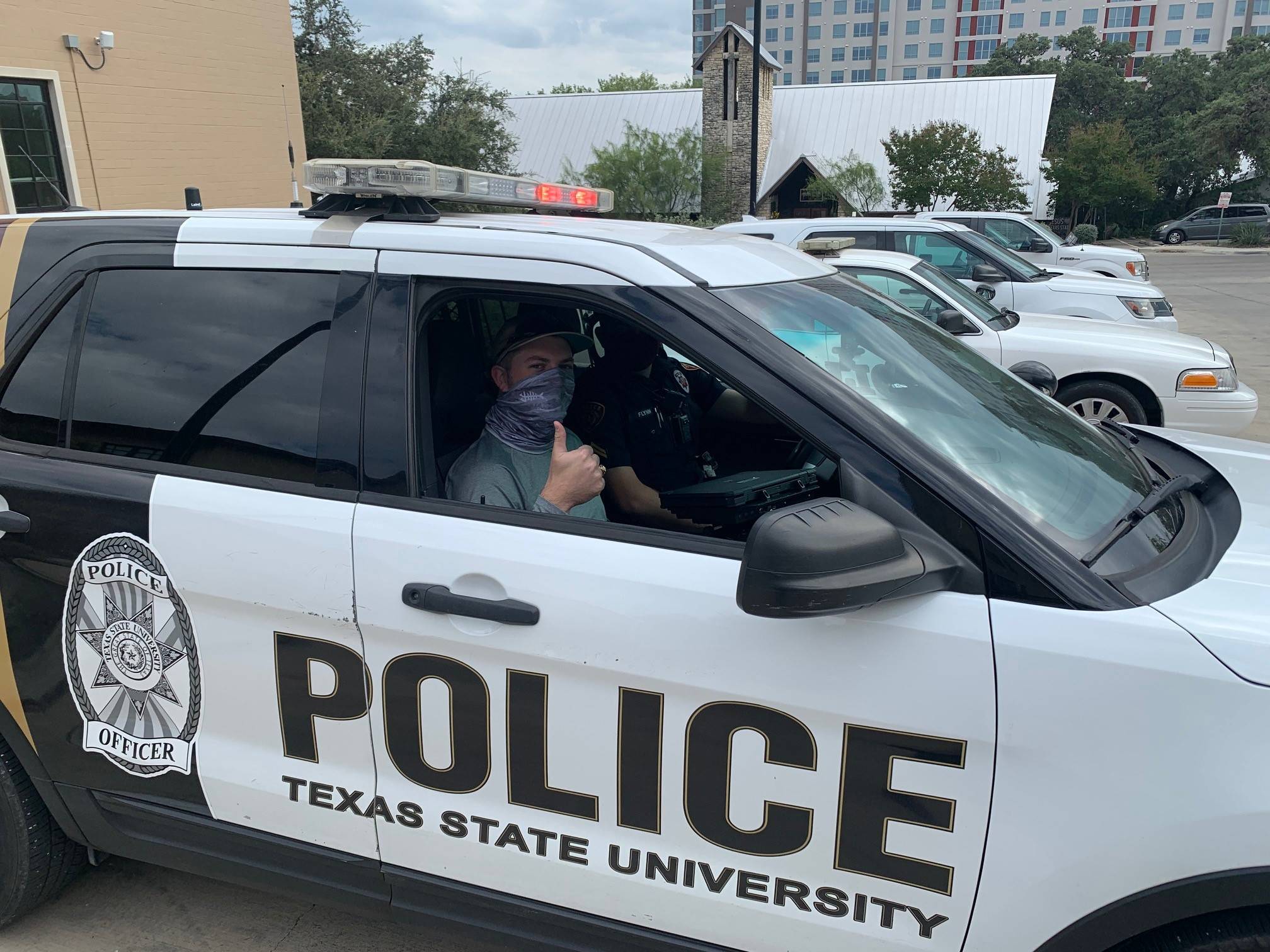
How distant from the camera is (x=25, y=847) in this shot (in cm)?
235

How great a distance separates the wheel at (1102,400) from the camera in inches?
249

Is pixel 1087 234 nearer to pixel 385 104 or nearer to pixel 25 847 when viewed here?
pixel 385 104

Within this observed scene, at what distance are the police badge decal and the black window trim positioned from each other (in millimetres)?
193

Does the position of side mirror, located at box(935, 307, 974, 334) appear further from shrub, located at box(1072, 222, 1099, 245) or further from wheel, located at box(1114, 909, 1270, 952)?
shrub, located at box(1072, 222, 1099, 245)

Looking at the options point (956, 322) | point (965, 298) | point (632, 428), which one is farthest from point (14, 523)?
point (965, 298)

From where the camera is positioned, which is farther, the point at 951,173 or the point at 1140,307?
the point at 951,173

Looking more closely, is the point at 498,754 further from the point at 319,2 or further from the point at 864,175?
the point at 864,175

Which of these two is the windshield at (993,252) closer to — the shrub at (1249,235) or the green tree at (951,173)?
the green tree at (951,173)

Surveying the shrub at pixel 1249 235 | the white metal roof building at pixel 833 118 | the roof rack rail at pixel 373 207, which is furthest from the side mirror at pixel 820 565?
the shrub at pixel 1249 235

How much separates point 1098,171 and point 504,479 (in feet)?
137

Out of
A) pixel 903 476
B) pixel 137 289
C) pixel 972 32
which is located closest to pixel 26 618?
pixel 137 289

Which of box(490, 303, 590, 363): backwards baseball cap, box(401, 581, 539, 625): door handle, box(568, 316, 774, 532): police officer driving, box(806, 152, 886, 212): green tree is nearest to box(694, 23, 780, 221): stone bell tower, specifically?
box(806, 152, 886, 212): green tree

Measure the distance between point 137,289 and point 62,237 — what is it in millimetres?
278

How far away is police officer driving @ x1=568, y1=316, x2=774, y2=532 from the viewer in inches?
98.7
